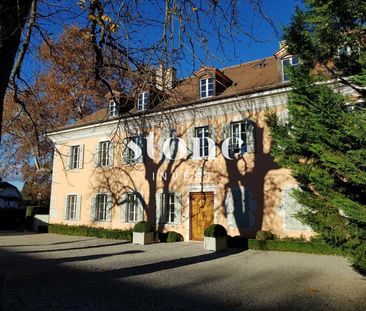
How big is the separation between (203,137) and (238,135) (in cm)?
168

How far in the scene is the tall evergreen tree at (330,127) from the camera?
6.51 meters

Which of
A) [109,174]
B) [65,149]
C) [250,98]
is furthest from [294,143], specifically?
[65,149]

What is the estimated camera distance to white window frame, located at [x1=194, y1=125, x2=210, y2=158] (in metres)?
15.5

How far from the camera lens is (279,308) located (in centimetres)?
568

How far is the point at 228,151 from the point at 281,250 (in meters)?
4.65

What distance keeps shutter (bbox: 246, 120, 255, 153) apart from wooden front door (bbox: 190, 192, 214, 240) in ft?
8.71

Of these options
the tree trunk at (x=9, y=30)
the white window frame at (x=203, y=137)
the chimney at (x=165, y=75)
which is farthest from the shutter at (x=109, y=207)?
the tree trunk at (x=9, y=30)

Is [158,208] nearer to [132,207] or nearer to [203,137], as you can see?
[132,207]

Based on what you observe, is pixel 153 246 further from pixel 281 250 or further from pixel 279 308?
pixel 279 308

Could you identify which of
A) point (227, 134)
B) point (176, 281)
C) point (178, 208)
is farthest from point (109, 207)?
point (176, 281)

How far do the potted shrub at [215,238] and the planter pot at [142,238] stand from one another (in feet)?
9.74

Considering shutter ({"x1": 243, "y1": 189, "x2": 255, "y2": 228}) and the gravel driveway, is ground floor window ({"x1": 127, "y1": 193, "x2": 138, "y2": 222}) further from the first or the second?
shutter ({"x1": 243, "y1": 189, "x2": 255, "y2": 228})

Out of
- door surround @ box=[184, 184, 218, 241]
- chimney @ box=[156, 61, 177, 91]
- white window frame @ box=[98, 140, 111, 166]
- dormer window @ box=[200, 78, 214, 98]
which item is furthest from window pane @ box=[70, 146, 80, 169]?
chimney @ box=[156, 61, 177, 91]

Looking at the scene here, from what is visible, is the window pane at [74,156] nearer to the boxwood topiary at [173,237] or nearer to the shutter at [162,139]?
the shutter at [162,139]
